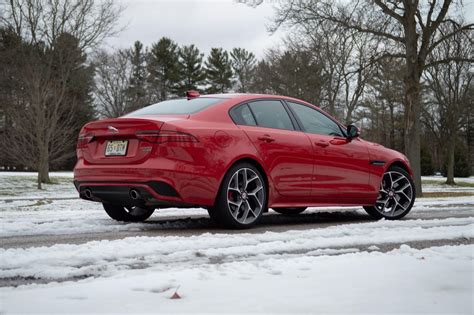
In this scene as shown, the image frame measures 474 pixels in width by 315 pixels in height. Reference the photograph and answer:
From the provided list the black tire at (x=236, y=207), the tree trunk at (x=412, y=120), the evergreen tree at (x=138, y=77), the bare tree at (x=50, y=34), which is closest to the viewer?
the black tire at (x=236, y=207)

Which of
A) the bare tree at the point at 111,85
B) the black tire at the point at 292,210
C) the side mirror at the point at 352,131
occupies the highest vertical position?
the bare tree at the point at 111,85

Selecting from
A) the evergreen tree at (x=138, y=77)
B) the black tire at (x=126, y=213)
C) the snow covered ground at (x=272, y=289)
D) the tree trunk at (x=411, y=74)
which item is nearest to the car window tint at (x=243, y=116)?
the black tire at (x=126, y=213)

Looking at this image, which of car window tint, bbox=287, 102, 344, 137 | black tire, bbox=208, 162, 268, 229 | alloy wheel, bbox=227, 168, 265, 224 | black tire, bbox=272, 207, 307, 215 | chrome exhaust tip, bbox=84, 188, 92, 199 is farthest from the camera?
black tire, bbox=272, 207, 307, 215

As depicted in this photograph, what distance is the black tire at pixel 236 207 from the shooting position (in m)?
5.49

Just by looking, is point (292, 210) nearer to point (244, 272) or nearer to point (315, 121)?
point (315, 121)

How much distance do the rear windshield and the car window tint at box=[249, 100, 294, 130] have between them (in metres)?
0.45

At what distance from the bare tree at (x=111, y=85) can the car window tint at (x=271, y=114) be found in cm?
3665

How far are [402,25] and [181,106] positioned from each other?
14487 millimetres

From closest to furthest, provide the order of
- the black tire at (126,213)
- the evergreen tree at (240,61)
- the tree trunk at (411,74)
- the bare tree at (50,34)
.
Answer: the black tire at (126,213), the tree trunk at (411,74), the bare tree at (50,34), the evergreen tree at (240,61)

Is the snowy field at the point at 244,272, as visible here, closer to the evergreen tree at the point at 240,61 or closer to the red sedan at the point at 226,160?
the red sedan at the point at 226,160

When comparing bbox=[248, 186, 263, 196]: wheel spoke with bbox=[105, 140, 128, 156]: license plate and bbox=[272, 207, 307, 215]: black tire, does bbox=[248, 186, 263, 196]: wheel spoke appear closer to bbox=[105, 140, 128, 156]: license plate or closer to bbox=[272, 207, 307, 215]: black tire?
bbox=[105, 140, 128, 156]: license plate

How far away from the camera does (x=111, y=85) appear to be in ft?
142

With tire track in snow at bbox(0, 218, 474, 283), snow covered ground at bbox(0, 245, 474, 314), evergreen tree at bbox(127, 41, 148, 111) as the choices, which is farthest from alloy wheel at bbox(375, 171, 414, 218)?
evergreen tree at bbox(127, 41, 148, 111)

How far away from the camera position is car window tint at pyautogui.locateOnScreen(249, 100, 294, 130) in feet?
20.5
